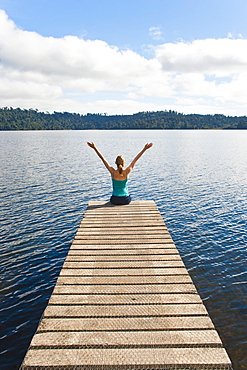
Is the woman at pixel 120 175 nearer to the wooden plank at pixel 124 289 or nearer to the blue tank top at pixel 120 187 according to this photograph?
the blue tank top at pixel 120 187

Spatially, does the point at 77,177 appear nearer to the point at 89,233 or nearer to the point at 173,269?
the point at 89,233

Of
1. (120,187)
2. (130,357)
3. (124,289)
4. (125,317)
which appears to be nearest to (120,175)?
(120,187)

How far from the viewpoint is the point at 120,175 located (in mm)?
11539

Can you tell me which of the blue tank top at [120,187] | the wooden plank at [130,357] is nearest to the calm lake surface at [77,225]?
the wooden plank at [130,357]

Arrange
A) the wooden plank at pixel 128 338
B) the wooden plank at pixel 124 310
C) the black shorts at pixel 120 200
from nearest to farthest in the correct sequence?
the wooden plank at pixel 128 338
the wooden plank at pixel 124 310
the black shorts at pixel 120 200

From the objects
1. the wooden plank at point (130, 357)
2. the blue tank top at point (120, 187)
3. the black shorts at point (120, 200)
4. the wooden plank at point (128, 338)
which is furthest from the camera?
the black shorts at point (120, 200)

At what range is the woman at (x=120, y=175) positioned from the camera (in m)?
11.5

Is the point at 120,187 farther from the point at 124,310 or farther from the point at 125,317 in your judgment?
the point at 125,317

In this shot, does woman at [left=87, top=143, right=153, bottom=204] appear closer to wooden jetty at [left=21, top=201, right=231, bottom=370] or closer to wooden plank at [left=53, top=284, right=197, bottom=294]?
wooden jetty at [left=21, top=201, right=231, bottom=370]

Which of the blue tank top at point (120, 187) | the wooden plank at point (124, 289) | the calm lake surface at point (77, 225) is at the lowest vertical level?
the calm lake surface at point (77, 225)

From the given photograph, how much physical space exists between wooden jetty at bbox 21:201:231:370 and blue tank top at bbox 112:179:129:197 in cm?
395

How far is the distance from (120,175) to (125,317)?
7132 mm

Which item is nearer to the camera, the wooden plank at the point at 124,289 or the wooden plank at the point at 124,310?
the wooden plank at the point at 124,310

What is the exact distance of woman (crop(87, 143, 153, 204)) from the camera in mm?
11508
